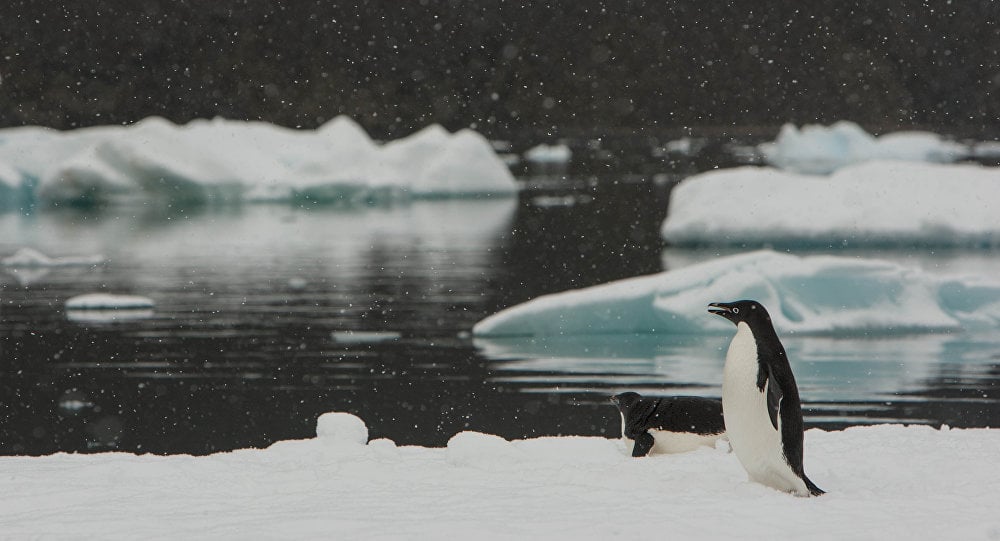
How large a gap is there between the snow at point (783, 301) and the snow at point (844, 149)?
40.4 meters

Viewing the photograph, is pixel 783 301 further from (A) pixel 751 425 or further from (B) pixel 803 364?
(A) pixel 751 425

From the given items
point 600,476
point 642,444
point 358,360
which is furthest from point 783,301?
Result: point 600,476

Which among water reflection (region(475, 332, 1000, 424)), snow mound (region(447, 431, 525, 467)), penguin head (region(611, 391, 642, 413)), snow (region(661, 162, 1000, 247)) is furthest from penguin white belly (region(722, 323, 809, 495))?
snow (region(661, 162, 1000, 247))

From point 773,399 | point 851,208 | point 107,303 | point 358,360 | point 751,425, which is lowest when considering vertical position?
point 358,360

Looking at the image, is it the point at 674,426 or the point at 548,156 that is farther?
the point at 548,156

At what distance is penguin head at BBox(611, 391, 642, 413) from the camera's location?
6.09m

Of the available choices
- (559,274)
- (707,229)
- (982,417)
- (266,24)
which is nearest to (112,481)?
(982,417)

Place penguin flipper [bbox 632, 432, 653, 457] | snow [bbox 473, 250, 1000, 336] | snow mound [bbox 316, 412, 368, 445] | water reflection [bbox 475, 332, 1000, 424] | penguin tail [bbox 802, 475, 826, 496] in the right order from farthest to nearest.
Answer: snow [bbox 473, 250, 1000, 336], water reflection [bbox 475, 332, 1000, 424], snow mound [bbox 316, 412, 368, 445], penguin flipper [bbox 632, 432, 653, 457], penguin tail [bbox 802, 475, 826, 496]

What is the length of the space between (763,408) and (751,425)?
0.08 m

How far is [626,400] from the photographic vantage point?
243 inches

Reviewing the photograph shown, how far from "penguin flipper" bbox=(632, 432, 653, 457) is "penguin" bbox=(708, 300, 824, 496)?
97 cm

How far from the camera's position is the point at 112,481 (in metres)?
5.21

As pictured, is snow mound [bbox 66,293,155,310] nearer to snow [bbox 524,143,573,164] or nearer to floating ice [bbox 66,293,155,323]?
floating ice [bbox 66,293,155,323]

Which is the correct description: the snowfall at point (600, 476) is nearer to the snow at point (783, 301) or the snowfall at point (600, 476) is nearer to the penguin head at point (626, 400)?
the snow at point (783, 301)
